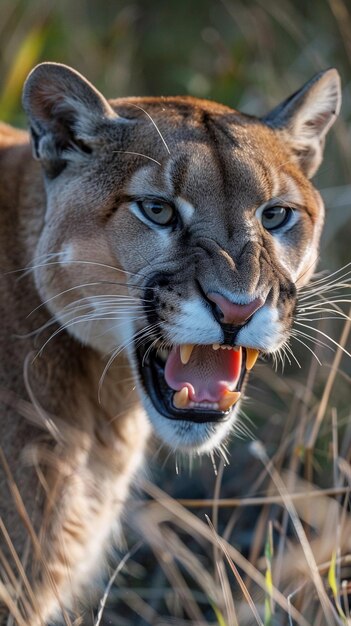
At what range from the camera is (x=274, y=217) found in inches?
140

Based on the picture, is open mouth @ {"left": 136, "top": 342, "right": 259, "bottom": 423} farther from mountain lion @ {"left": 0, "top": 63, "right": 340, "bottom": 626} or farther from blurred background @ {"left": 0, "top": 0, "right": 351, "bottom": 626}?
blurred background @ {"left": 0, "top": 0, "right": 351, "bottom": 626}

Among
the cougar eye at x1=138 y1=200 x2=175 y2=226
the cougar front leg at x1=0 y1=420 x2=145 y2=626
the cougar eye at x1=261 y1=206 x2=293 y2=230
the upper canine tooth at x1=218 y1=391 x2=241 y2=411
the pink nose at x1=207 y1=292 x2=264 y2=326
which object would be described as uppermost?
the cougar eye at x1=138 y1=200 x2=175 y2=226

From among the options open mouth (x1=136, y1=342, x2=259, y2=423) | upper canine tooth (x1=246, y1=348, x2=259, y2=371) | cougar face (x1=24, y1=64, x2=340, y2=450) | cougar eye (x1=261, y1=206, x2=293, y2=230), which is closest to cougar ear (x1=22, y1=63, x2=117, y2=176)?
cougar face (x1=24, y1=64, x2=340, y2=450)

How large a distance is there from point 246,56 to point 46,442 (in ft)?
13.9

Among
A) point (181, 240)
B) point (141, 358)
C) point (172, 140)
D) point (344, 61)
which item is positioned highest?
point (344, 61)

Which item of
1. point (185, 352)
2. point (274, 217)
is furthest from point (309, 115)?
point (185, 352)

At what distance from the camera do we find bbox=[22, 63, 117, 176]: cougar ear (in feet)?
11.7

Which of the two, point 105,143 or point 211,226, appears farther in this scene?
point 105,143

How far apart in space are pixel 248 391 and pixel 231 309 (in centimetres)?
262

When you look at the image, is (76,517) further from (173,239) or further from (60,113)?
(60,113)

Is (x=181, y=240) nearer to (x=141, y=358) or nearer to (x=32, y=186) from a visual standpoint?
(x=141, y=358)

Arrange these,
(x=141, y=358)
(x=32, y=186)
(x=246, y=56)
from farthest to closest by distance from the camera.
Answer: (x=246, y=56) → (x=32, y=186) → (x=141, y=358)

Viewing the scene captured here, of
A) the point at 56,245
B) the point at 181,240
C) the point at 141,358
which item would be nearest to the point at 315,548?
the point at 141,358

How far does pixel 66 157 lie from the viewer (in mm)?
3652
